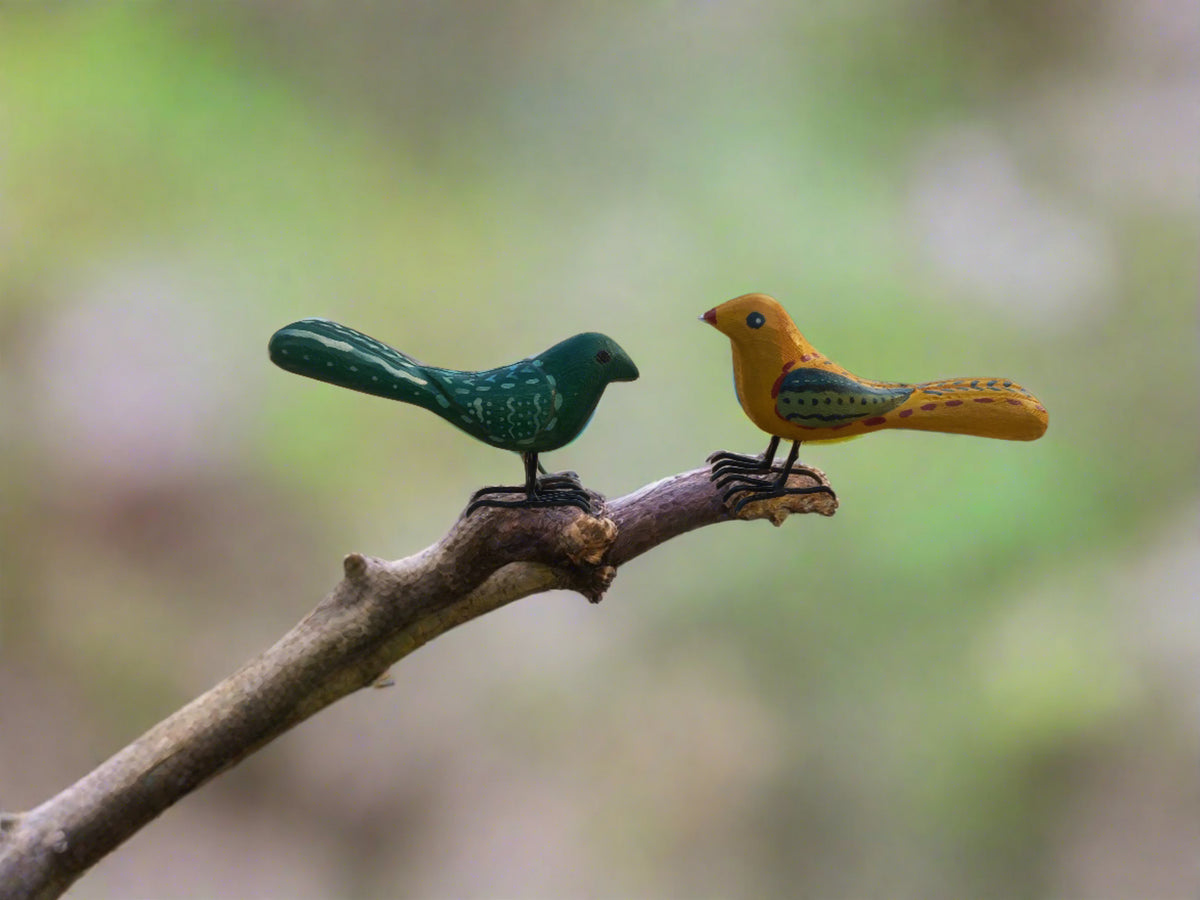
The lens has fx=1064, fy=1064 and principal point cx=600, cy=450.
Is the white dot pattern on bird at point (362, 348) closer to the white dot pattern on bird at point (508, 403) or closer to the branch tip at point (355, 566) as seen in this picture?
the white dot pattern on bird at point (508, 403)

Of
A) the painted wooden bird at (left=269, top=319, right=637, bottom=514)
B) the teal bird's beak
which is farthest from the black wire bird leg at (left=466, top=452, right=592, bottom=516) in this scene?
the teal bird's beak

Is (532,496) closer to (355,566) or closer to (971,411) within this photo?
(355,566)

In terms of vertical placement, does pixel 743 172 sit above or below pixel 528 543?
above

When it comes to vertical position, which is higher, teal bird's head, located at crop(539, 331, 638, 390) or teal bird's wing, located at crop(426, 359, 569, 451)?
teal bird's head, located at crop(539, 331, 638, 390)

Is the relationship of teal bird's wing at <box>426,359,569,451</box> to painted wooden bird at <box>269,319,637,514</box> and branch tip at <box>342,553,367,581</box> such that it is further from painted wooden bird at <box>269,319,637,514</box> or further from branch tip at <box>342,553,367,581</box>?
branch tip at <box>342,553,367,581</box>

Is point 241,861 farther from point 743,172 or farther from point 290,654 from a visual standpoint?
point 743,172

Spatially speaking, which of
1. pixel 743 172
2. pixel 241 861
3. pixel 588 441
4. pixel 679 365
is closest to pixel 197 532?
pixel 241 861

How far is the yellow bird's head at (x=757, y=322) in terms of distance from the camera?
98 cm

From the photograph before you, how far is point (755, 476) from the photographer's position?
3.49 ft

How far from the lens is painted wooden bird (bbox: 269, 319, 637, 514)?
95cm

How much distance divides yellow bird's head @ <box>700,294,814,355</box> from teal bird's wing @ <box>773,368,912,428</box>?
1.3 inches

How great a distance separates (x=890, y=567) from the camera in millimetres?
1610

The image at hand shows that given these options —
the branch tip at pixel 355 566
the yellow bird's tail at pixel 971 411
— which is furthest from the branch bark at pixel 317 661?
the yellow bird's tail at pixel 971 411

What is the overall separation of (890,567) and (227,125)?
48.0 inches
